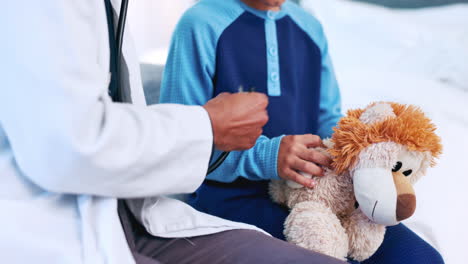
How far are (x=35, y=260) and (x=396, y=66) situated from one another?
1479 mm

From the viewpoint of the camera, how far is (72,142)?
0.44m

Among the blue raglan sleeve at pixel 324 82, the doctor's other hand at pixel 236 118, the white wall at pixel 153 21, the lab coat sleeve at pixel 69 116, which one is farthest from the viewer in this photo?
the white wall at pixel 153 21

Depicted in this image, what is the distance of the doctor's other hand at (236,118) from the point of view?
0.59 m

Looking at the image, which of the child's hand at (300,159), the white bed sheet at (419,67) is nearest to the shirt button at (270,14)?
the child's hand at (300,159)

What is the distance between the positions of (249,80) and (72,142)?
52cm

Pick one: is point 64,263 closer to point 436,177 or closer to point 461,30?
point 436,177

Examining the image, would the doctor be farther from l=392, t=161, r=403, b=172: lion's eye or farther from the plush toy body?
l=392, t=161, r=403, b=172: lion's eye

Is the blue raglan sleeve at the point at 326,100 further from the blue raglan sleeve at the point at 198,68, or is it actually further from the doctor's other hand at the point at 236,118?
the doctor's other hand at the point at 236,118

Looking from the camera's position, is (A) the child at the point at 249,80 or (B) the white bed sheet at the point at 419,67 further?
(B) the white bed sheet at the point at 419,67

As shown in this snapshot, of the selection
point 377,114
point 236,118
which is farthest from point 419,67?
point 236,118

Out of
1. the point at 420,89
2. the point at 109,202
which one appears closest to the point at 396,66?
the point at 420,89

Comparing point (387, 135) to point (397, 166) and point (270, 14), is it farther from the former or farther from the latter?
point (270, 14)

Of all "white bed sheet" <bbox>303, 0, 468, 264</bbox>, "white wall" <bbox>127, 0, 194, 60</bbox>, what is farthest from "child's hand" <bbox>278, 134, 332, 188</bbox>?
"white wall" <bbox>127, 0, 194, 60</bbox>

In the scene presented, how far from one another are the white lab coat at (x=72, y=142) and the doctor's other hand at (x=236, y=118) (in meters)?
0.03
